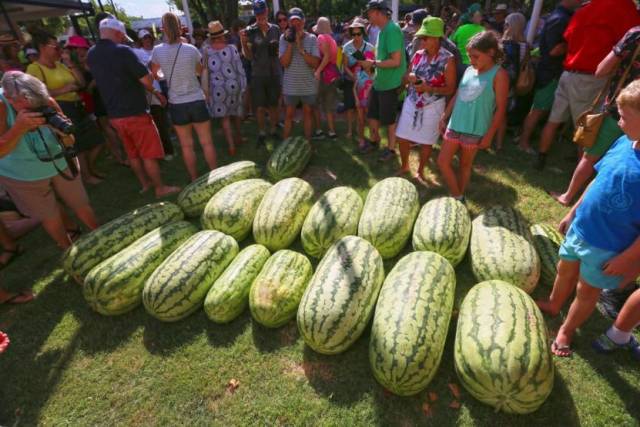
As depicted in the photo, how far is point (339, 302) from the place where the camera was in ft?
9.66

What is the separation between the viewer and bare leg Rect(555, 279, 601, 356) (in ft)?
8.72

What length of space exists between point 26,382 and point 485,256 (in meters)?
4.44

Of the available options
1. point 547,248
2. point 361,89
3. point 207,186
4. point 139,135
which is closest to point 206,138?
point 139,135

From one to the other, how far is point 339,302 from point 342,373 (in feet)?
1.99

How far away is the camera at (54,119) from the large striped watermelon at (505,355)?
4394 mm

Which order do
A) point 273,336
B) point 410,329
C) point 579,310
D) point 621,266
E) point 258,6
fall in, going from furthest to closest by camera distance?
point 258,6, point 273,336, point 579,310, point 410,329, point 621,266

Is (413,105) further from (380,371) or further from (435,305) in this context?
(380,371)

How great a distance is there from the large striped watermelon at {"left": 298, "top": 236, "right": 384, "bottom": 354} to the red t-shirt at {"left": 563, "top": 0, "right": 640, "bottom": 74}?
4521mm

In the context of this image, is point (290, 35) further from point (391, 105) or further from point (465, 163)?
point (465, 163)

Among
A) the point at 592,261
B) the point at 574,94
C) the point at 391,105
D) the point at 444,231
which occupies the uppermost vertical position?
the point at 574,94

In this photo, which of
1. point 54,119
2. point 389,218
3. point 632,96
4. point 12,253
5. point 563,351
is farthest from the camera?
point 12,253

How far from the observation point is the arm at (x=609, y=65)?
13.4 ft

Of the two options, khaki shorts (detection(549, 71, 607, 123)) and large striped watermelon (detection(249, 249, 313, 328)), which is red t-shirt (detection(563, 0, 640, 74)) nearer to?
khaki shorts (detection(549, 71, 607, 123))

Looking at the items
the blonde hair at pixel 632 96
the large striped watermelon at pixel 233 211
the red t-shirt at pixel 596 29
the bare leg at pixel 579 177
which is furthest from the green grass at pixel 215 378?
the red t-shirt at pixel 596 29
